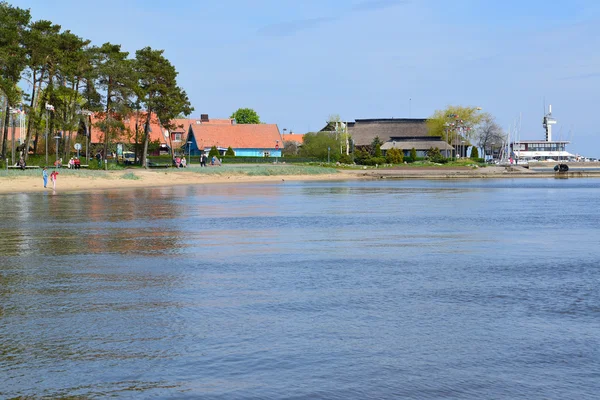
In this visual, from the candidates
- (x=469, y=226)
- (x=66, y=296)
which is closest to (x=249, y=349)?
(x=66, y=296)

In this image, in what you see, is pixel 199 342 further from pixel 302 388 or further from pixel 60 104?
pixel 60 104

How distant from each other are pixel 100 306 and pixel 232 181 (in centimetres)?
6185

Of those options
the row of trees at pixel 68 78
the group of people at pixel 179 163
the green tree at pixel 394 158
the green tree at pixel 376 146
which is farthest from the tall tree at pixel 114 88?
the green tree at pixel 376 146

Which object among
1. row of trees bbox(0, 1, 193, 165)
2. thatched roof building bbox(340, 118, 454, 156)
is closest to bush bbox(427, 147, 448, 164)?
thatched roof building bbox(340, 118, 454, 156)

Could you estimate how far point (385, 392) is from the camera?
7270 millimetres

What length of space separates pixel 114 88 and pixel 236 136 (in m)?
60.4

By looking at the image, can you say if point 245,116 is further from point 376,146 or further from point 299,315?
point 299,315

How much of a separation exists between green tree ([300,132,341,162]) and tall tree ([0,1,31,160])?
61413 millimetres

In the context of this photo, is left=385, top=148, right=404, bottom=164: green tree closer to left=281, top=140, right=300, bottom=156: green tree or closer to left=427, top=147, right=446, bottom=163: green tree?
left=427, top=147, right=446, bottom=163: green tree

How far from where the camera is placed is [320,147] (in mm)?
121500

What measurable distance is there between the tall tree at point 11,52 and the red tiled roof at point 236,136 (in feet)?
201

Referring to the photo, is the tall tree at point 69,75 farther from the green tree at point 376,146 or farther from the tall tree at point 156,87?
the green tree at point 376,146

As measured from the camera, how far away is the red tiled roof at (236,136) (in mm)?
126938

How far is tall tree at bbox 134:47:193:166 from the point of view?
79.2 meters
